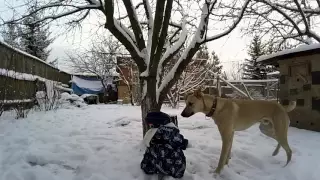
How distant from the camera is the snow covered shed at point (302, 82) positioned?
6926mm

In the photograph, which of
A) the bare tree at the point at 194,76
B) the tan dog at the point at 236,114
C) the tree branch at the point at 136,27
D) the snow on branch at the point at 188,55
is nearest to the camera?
the tan dog at the point at 236,114

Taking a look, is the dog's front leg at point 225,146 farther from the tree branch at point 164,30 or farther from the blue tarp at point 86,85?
the blue tarp at point 86,85

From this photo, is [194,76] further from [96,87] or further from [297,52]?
[96,87]

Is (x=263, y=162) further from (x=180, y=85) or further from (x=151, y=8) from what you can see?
(x=180, y=85)

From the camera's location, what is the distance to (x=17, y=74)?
947cm

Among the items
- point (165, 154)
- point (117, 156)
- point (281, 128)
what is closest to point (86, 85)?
point (117, 156)

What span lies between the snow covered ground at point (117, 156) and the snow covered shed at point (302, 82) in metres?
0.87

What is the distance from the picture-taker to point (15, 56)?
9.20 meters

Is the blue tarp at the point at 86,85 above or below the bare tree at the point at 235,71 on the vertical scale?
below

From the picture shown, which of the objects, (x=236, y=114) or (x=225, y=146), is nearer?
(x=225, y=146)

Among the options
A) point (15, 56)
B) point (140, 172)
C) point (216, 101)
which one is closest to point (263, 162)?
point (216, 101)

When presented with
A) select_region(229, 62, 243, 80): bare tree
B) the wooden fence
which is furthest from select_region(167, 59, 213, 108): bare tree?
select_region(229, 62, 243, 80): bare tree

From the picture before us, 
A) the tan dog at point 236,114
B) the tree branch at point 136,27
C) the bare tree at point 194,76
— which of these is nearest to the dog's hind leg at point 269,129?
the tan dog at point 236,114

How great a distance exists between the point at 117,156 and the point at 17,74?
656cm
